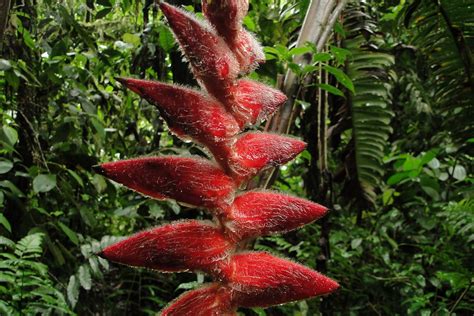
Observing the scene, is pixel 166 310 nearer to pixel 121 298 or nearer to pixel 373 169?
pixel 373 169

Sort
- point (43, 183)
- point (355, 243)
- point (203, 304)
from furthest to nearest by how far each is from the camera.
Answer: point (355, 243) → point (43, 183) → point (203, 304)

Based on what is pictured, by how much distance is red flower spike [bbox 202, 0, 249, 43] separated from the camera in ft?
1.53

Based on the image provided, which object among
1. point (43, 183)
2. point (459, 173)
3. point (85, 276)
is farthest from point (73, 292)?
point (459, 173)

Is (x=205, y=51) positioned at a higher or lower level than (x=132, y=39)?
higher

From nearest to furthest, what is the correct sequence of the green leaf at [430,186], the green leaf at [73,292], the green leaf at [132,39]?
the green leaf at [73,292] → the green leaf at [132,39] → the green leaf at [430,186]

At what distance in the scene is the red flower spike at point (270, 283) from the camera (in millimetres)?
439

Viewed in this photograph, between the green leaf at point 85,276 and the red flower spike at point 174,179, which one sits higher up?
the red flower spike at point 174,179

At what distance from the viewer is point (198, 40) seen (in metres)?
0.45

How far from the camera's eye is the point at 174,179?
437 mm

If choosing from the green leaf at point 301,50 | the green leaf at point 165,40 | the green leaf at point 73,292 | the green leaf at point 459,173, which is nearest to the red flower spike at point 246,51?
the green leaf at point 301,50

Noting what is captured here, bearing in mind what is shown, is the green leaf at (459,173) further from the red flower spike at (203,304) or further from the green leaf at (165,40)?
the red flower spike at (203,304)

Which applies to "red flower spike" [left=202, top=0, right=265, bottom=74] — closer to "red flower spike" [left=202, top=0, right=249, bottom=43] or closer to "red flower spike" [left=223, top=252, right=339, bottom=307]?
"red flower spike" [left=202, top=0, right=249, bottom=43]

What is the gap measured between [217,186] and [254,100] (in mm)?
92

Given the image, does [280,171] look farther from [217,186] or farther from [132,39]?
[217,186]
